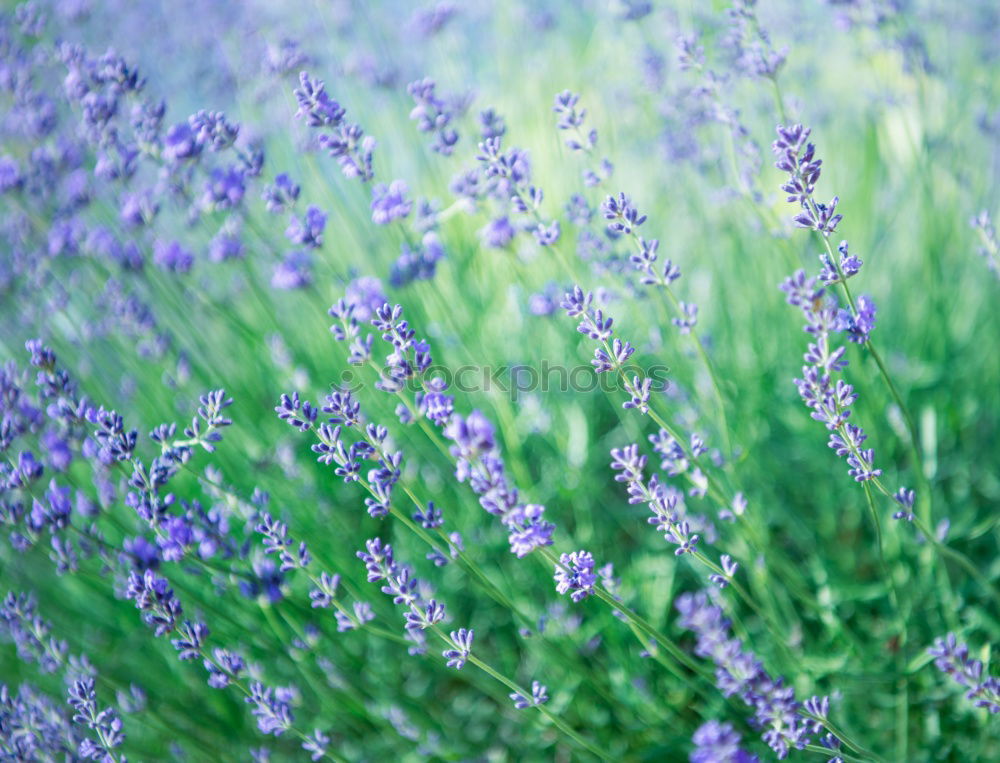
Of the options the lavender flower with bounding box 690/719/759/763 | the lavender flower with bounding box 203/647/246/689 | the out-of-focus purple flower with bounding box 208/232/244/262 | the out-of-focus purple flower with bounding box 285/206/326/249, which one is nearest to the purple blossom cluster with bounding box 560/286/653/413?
the lavender flower with bounding box 690/719/759/763

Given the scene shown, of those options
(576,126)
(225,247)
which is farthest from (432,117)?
(225,247)

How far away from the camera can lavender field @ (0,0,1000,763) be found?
1443 millimetres

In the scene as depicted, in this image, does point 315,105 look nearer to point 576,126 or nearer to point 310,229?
point 310,229

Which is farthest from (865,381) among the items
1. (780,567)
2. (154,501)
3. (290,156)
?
(290,156)

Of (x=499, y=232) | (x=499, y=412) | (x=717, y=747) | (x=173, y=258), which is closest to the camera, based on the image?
(x=717, y=747)

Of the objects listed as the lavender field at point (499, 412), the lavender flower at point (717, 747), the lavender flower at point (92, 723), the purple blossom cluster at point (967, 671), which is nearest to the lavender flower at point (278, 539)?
the lavender field at point (499, 412)

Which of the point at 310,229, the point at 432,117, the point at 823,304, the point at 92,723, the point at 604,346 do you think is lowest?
the point at 92,723

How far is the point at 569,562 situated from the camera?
4.35ft

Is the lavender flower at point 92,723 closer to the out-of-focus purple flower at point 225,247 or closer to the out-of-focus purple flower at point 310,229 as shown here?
the out-of-focus purple flower at point 310,229

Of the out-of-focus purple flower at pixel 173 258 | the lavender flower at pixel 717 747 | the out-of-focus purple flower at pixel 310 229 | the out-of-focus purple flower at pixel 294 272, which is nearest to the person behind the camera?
the lavender flower at pixel 717 747

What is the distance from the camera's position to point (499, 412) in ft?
7.78

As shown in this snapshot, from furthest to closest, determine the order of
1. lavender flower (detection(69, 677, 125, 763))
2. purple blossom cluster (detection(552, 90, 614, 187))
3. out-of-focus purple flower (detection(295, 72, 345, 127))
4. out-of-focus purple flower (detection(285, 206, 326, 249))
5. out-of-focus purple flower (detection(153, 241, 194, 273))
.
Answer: out-of-focus purple flower (detection(153, 241, 194, 273)), out-of-focus purple flower (detection(285, 206, 326, 249)), purple blossom cluster (detection(552, 90, 614, 187)), out-of-focus purple flower (detection(295, 72, 345, 127)), lavender flower (detection(69, 677, 125, 763))

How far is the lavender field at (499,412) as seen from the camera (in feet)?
4.74

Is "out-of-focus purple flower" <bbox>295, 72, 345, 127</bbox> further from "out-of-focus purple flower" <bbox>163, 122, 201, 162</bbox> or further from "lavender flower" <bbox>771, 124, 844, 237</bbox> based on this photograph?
"lavender flower" <bbox>771, 124, 844, 237</bbox>
